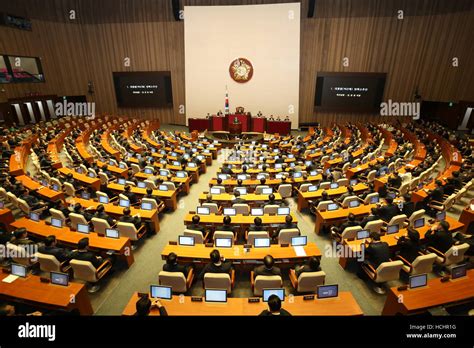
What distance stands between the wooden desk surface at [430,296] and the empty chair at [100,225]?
21.8ft

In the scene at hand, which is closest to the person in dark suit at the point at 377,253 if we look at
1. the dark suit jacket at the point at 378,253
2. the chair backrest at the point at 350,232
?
the dark suit jacket at the point at 378,253

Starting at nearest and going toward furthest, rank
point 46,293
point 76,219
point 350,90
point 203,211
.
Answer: point 46,293 < point 76,219 < point 203,211 < point 350,90

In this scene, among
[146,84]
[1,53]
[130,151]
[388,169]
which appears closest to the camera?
[388,169]

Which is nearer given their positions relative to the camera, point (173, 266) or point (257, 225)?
point (173, 266)

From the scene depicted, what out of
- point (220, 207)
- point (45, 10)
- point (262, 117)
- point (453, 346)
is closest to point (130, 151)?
point (220, 207)

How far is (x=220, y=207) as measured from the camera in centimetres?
861

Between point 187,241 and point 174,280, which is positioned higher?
point 187,241

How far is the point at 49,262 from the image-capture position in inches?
227

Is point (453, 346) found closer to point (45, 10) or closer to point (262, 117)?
point (262, 117)

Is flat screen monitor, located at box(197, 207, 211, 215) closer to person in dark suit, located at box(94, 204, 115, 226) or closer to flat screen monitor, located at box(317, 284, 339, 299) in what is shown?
person in dark suit, located at box(94, 204, 115, 226)

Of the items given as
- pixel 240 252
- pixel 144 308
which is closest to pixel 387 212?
pixel 240 252

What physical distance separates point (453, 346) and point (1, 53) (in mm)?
27265

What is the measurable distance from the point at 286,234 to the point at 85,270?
4541 mm

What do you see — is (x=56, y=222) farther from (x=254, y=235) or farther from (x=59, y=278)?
(x=254, y=235)
